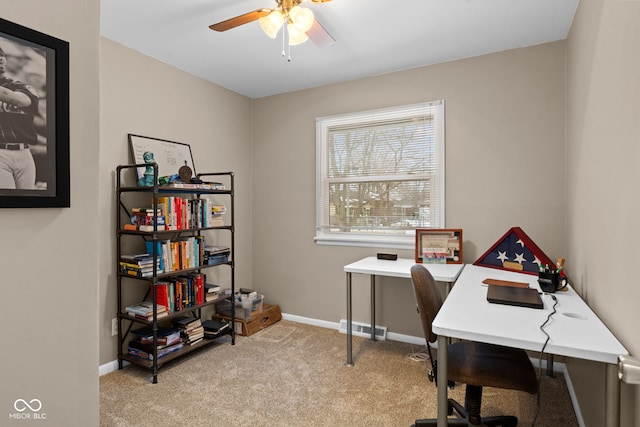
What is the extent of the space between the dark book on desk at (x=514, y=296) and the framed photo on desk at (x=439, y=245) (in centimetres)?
91

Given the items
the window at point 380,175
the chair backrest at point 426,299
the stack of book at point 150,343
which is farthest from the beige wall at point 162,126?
the chair backrest at point 426,299

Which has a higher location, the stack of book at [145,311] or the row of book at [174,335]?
the stack of book at [145,311]

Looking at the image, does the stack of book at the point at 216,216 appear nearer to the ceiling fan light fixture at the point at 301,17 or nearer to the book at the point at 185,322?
the book at the point at 185,322

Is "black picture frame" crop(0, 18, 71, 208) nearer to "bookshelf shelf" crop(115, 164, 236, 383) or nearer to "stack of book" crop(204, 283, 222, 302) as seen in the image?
"bookshelf shelf" crop(115, 164, 236, 383)

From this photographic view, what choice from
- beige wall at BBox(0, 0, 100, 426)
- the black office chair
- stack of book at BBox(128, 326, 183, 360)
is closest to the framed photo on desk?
the black office chair

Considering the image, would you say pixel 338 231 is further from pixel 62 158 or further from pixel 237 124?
pixel 62 158

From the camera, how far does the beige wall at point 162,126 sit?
2590 mm

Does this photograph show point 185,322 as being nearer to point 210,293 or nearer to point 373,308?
point 210,293

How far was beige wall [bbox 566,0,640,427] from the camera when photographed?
1199 millimetres

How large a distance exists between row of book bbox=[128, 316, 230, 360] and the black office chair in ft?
6.19

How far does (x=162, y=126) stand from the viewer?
3.00 meters

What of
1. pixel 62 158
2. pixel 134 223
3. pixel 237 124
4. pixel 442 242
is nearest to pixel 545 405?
pixel 442 242

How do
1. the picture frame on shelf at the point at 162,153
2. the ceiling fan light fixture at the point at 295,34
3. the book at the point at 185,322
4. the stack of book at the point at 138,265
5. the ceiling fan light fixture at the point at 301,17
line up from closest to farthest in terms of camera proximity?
1. the ceiling fan light fixture at the point at 301,17
2. the ceiling fan light fixture at the point at 295,34
3. the stack of book at the point at 138,265
4. the picture frame on shelf at the point at 162,153
5. the book at the point at 185,322

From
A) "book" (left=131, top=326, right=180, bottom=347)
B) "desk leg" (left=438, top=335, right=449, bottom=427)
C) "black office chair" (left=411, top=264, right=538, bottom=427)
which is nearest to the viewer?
"desk leg" (left=438, top=335, right=449, bottom=427)
